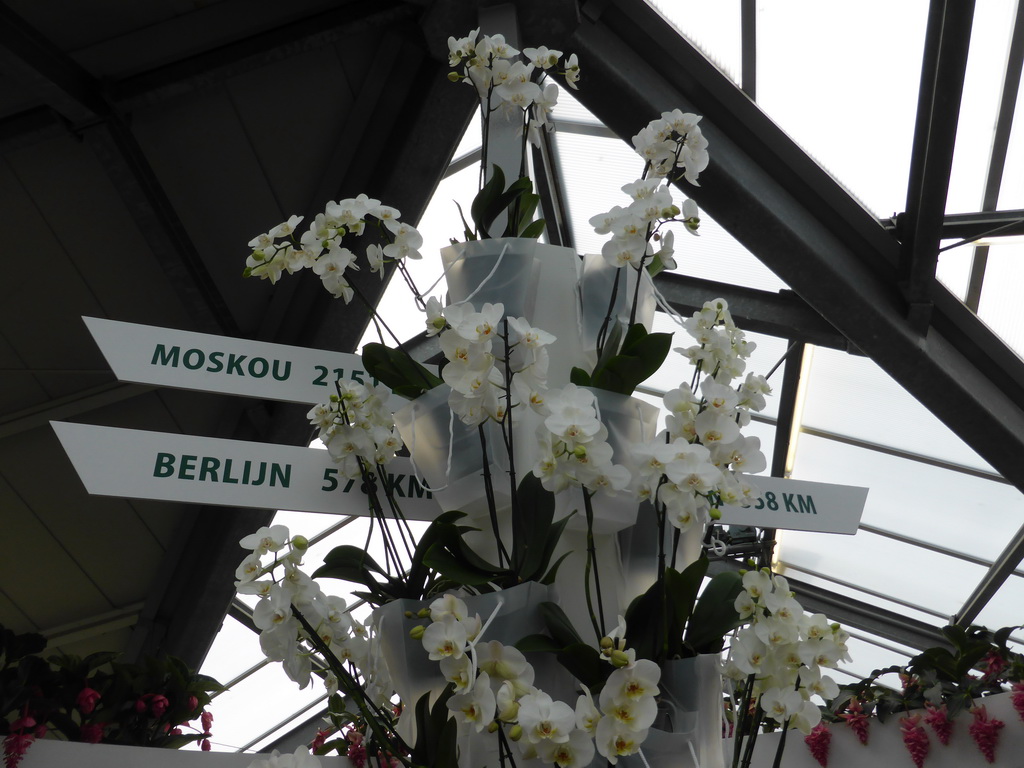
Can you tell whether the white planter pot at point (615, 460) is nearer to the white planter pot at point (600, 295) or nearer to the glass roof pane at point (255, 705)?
the white planter pot at point (600, 295)

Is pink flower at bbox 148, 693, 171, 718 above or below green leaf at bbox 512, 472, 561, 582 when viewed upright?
above

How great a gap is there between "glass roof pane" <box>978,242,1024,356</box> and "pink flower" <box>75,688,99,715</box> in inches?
161

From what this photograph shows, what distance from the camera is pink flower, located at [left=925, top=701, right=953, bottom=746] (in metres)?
2.49

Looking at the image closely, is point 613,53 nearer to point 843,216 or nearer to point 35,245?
point 843,216

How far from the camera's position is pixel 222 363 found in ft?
4.67

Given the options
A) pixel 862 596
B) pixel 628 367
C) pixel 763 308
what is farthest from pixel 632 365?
pixel 862 596

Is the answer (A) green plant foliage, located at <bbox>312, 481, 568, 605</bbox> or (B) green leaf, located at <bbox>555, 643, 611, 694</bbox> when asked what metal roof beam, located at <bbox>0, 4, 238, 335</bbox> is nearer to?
(A) green plant foliage, located at <bbox>312, 481, 568, 605</bbox>

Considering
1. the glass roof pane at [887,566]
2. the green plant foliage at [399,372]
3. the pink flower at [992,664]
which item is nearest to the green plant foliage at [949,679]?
the pink flower at [992,664]

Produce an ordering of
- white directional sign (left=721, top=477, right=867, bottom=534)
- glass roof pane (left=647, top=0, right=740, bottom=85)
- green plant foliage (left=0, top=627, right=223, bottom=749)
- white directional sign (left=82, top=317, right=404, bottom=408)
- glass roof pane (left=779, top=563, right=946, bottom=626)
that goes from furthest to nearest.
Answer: glass roof pane (left=779, top=563, right=946, bottom=626), glass roof pane (left=647, top=0, right=740, bottom=85), green plant foliage (left=0, top=627, right=223, bottom=749), white directional sign (left=721, top=477, right=867, bottom=534), white directional sign (left=82, top=317, right=404, bottom=408)

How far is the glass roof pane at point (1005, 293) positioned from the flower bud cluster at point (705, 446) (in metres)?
3.68

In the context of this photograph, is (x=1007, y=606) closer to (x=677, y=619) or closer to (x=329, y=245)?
(x=677, y=619)

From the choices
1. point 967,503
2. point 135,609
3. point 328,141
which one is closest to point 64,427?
point 328,141

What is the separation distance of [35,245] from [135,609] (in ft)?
9.93

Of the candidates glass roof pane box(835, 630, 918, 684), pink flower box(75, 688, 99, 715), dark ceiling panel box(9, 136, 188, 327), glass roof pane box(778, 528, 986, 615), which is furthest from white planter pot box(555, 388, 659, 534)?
glass roof pane box(835, 630, 918, 684)
